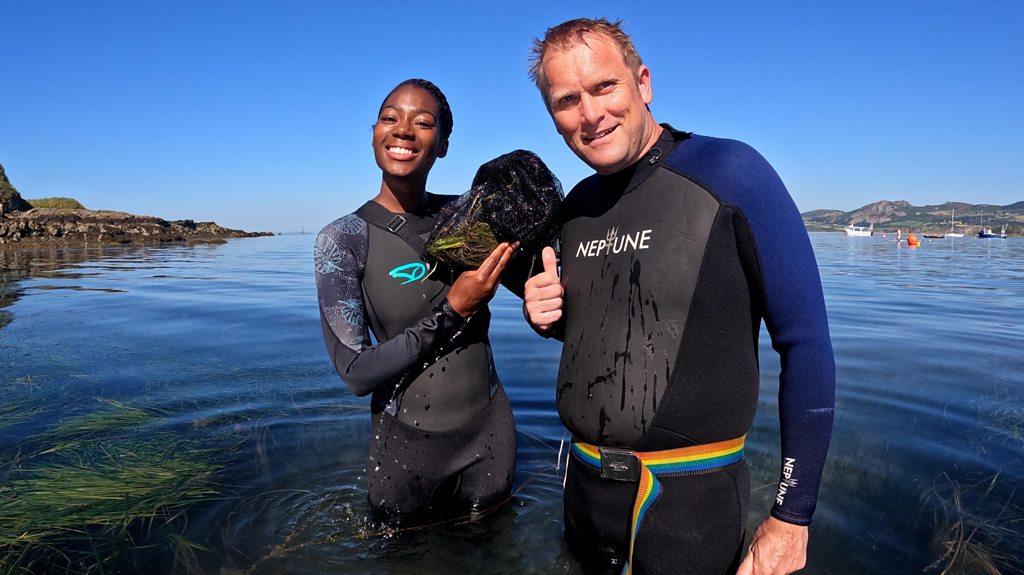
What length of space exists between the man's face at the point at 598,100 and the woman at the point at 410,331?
104 centimetres

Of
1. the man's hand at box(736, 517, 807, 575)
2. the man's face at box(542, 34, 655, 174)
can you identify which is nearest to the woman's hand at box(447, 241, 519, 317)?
the man's face at box(542, 34, 655, 174)

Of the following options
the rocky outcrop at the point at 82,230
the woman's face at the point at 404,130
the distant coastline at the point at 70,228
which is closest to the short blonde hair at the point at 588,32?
the woman's face at the point at 404,130

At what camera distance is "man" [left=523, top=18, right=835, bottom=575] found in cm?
187

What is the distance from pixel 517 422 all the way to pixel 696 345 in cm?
415

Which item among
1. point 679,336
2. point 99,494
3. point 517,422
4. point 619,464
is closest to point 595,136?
point 679,336

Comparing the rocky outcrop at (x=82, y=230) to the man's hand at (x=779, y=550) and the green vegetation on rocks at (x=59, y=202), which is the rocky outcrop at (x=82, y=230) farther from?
the man's hand at (x=779, y=550)

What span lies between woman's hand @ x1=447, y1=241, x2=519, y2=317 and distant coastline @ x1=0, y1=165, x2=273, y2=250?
41010mm

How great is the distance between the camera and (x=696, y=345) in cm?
202

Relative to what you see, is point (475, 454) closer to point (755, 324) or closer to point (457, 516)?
point (457, 516)

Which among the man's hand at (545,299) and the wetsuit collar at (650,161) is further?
the man's hand at (545,299)

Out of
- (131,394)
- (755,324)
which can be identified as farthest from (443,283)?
(131,394)

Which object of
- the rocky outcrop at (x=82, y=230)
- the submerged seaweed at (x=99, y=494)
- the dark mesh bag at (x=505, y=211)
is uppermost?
the rocky outcrop at (x=82, y=230)

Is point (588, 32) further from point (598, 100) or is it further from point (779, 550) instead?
point (779, 550)

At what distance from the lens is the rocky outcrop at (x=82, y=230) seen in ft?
117
